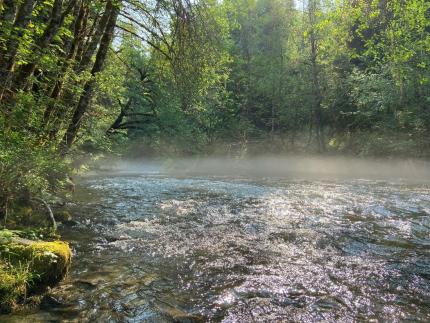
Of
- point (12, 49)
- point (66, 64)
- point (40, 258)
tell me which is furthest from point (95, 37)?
point (40, 258)

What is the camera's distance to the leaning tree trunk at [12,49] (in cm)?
661

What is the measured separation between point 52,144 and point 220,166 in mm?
27977

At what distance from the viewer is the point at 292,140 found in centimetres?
4075

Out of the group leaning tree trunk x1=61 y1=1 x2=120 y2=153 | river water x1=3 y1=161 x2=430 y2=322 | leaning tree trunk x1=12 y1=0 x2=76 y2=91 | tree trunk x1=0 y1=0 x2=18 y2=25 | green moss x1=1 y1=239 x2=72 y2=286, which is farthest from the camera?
leaning tree trunk x1=61 y1=1 x2=120 y2=153

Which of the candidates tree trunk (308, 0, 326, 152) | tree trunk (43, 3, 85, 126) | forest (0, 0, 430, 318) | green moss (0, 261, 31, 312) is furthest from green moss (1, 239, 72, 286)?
tree trunk (308, 0, 326, 152)

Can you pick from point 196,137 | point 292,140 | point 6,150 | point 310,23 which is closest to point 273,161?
point 292,140

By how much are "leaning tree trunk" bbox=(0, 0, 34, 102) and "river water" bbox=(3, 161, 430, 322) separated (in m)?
3.35

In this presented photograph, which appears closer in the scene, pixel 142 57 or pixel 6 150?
pixel 6 150

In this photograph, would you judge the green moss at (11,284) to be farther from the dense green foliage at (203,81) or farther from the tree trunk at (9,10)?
the tree trunk at (9,10)

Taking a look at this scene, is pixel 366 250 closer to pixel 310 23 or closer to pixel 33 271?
pixel 33 271

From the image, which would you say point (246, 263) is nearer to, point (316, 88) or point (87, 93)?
point (87, 93)

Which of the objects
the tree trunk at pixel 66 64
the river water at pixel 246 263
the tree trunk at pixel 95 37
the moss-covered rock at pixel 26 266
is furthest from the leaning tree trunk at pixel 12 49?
the tree trunk at pixel 95 37

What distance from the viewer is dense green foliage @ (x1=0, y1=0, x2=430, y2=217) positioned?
749cm

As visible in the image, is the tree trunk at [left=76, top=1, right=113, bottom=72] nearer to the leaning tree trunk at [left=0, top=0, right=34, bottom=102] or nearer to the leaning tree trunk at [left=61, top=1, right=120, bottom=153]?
the leaning tree trunk at [left=61, top=1, right=120, bottom=153]
